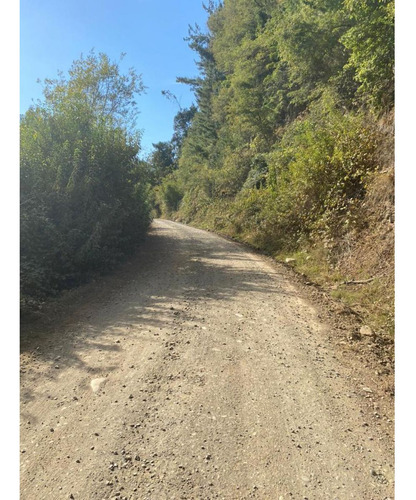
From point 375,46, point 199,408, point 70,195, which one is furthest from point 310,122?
point 199,408

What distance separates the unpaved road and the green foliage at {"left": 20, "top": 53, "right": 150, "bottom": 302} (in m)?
1.83

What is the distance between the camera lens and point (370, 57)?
8.35m

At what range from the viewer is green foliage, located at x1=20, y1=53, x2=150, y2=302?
702cm

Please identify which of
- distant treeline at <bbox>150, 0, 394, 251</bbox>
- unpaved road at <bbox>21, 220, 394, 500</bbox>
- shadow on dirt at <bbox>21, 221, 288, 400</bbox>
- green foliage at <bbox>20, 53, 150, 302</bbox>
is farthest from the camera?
distant treeline at <bbox>150, 0, 394, 251</bbox>

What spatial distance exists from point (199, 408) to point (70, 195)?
6427 millimetres

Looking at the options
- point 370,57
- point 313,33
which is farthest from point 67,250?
point 313,33

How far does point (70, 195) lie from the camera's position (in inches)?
313

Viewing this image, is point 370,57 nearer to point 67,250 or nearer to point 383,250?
point 383,250

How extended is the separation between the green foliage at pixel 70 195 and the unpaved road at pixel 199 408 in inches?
72.2

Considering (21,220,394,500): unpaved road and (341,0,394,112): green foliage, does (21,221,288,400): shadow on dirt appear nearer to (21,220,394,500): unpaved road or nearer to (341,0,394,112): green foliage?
(21,220,394,500): unpaved road

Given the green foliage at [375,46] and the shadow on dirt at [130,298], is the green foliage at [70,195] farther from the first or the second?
the green foliage at [375,46]

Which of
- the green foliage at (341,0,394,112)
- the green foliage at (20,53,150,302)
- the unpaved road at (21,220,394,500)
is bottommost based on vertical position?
the unpaved road at (21,220,394,500)

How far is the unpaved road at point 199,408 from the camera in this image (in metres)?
2.31

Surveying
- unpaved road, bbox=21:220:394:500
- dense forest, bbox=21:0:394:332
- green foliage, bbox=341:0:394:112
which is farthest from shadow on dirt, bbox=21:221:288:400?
green foliage, bbox=341:0:394:112
